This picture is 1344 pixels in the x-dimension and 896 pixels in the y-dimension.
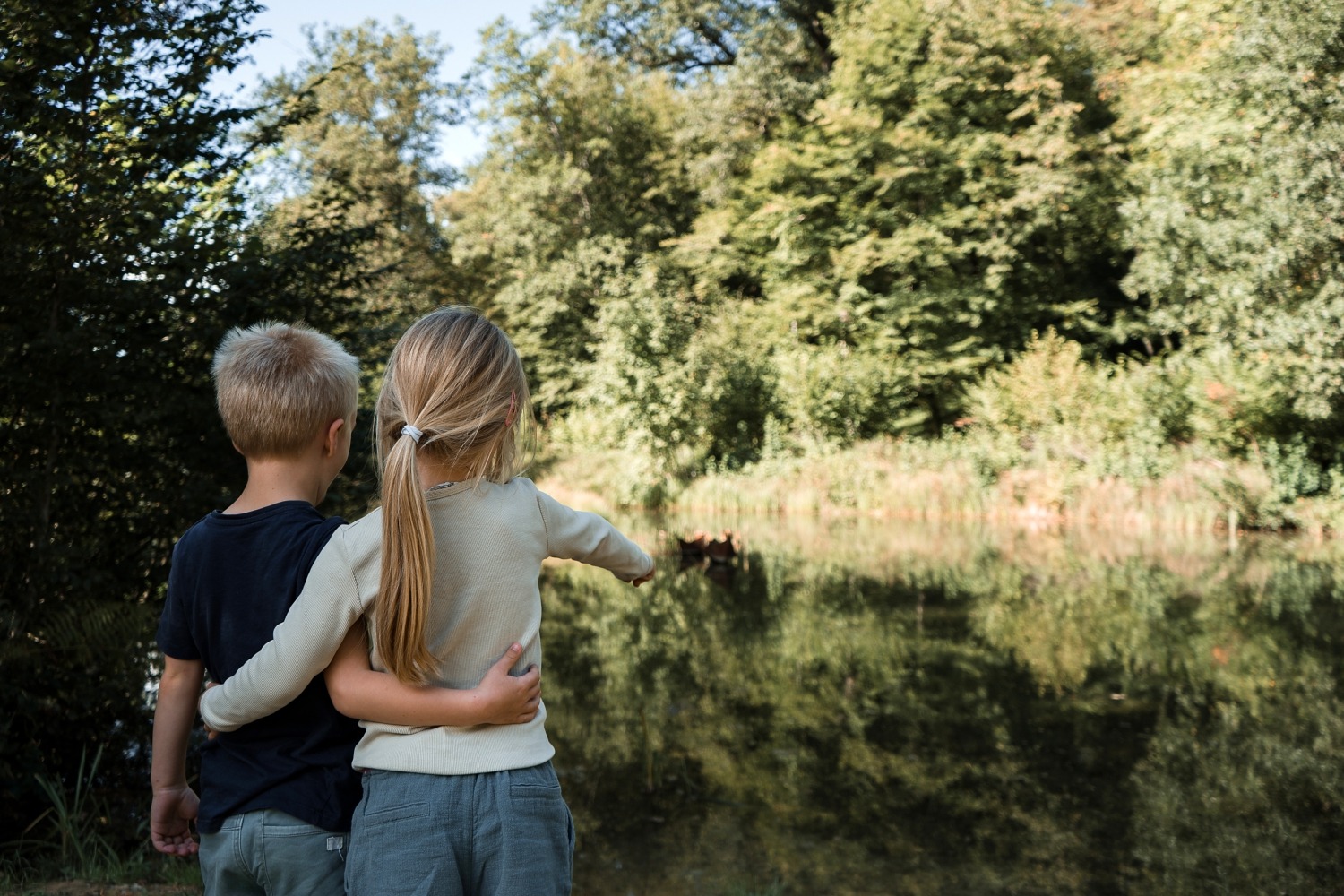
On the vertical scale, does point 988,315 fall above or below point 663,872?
→ above

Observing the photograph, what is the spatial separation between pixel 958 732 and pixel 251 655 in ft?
18.5

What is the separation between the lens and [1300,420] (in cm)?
1585

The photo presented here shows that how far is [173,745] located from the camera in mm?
1870

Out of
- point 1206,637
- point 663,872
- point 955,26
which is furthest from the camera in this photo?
point 955,26

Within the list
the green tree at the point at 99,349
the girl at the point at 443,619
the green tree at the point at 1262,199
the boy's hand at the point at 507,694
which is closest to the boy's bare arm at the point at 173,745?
the girl at the point at 443,619

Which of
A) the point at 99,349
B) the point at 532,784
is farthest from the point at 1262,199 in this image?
the point at 532,784

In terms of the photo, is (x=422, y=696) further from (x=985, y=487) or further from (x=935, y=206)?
(x=935, y=206)

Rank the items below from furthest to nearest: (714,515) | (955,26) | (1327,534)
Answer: (955,26), (714,515), (1327,534)

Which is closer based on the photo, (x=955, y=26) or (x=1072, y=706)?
Result: (x=1072, y=706)

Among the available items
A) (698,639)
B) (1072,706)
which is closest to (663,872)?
(1072,706)

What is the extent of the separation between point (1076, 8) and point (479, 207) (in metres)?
15.4

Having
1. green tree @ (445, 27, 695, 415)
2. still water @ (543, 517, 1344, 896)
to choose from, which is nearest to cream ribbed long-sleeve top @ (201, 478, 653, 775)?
still water @ (543, 517, 1344, 896)

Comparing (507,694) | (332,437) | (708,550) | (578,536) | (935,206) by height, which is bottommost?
(708,550)

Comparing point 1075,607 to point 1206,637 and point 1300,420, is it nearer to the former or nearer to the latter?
point 1206,637
